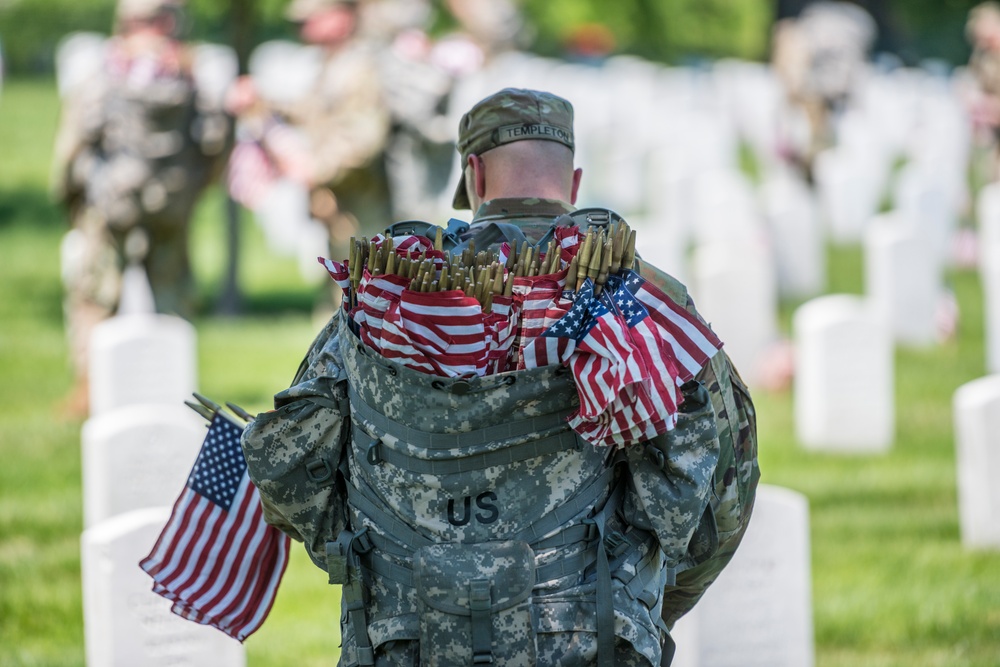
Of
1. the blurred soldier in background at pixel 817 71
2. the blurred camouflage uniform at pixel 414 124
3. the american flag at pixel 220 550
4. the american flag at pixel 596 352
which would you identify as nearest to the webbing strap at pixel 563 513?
the american flag at pixel 596 352

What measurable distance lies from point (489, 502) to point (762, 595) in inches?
85.3

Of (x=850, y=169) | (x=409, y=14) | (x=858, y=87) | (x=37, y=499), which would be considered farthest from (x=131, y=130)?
(x=858, y=87)

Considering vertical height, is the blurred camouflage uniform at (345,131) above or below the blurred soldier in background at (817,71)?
below

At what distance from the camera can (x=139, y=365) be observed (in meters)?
8.64

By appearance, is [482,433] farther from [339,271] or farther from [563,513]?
[339,271]

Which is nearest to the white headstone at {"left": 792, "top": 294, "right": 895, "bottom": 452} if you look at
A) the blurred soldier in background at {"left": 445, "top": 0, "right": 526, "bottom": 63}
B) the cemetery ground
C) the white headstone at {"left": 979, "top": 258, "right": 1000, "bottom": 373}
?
the cemetery ground

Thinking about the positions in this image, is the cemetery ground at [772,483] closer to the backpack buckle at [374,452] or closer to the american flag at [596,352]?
the backpack buckle at [374,452]

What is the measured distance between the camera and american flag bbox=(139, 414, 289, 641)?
13.8ft

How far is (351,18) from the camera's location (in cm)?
1225

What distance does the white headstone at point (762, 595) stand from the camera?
17.1 feet

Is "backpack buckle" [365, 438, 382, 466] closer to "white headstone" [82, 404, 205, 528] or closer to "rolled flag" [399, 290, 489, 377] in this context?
"rolled flag" [399, 290, 489, 377]

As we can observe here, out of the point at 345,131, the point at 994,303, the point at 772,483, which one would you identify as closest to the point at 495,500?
the point at 772,483

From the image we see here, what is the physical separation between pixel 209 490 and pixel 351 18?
848 centimetres

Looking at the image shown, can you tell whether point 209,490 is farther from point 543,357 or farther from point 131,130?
point 131,130
